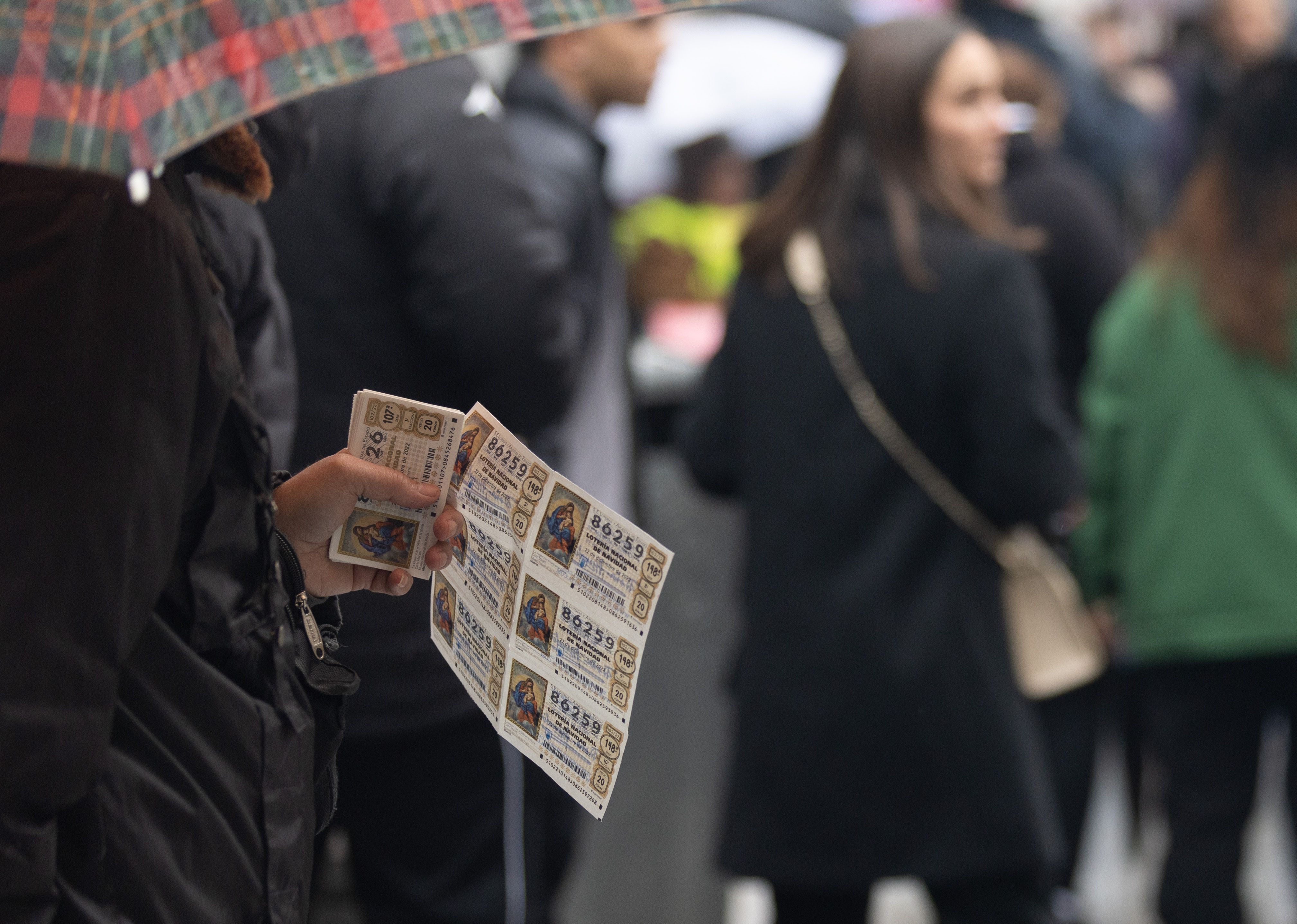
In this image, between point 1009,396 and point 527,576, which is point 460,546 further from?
point 1009,396

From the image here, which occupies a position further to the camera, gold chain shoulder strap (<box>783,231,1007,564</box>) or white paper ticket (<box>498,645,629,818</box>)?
gold chain shoulder strap (<box>783,231,1007,564</box>)

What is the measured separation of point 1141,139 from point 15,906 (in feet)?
17.3

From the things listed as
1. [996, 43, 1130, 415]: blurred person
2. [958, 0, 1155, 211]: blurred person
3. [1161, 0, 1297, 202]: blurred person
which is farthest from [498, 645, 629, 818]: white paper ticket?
[1161, 0, 1297, 202]: blurred person

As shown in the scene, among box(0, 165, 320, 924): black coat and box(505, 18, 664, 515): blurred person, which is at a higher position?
box(0, 165, 320, 924): black coat

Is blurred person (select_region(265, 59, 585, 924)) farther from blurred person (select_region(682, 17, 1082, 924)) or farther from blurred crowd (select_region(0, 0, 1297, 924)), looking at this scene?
blurred person (select_region(682, 17, 1082, 924))

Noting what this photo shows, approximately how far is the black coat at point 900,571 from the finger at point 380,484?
150 centimetres

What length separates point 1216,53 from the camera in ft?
19.0

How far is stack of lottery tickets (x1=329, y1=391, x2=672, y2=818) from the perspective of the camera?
126 cm

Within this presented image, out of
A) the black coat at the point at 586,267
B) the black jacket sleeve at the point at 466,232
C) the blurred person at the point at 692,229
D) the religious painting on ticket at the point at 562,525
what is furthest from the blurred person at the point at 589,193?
the religious painting on ticket at the point at 562,525

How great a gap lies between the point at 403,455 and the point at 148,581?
223mm

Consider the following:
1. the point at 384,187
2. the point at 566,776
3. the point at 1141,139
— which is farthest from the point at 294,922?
the point at 1141,139

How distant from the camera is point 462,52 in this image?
1.12m

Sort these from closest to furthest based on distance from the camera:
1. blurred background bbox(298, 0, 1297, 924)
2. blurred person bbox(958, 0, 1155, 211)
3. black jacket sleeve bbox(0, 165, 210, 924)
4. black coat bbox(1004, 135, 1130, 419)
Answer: black jacket sleeve bbox(0, 165, 210, 924) → blurred background bbox(298, 0, 1297, 924) → black coat bbox(1004, 135, 1130, 419) → blurred person bbox(958, 0, 1155, 211)

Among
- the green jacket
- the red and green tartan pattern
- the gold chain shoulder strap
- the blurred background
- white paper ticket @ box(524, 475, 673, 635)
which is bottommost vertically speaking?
the blurred background
